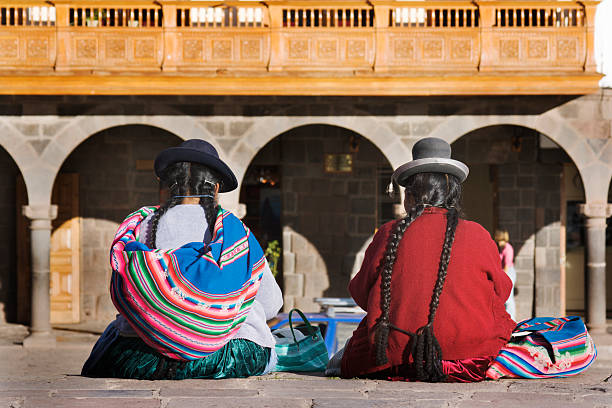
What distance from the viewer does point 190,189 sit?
15.3 feet

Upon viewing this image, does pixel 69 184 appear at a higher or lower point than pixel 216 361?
higher

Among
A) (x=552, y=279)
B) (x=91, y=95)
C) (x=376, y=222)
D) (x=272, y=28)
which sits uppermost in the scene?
(x=272, y=28)

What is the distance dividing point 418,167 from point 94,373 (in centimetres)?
189

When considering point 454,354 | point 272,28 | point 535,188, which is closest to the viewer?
A: point 454,354

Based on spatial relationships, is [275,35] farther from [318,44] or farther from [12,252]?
[12,252]

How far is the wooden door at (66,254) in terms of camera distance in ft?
49.0

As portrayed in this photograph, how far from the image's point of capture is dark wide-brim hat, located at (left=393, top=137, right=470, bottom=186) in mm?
4551

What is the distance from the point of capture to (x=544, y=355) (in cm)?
453

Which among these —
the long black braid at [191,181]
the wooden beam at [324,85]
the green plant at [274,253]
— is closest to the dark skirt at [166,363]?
the long black braid at [191,181]

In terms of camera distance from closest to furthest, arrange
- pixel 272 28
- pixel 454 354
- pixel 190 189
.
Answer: pixel 454 354, pixel 190 189, pixel 272 28

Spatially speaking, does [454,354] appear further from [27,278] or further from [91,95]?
[27,278]

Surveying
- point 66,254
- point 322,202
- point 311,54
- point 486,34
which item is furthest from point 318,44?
point 66,254

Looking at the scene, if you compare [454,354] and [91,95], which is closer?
[454,354]

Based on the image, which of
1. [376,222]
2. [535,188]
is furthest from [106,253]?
[535,188]
